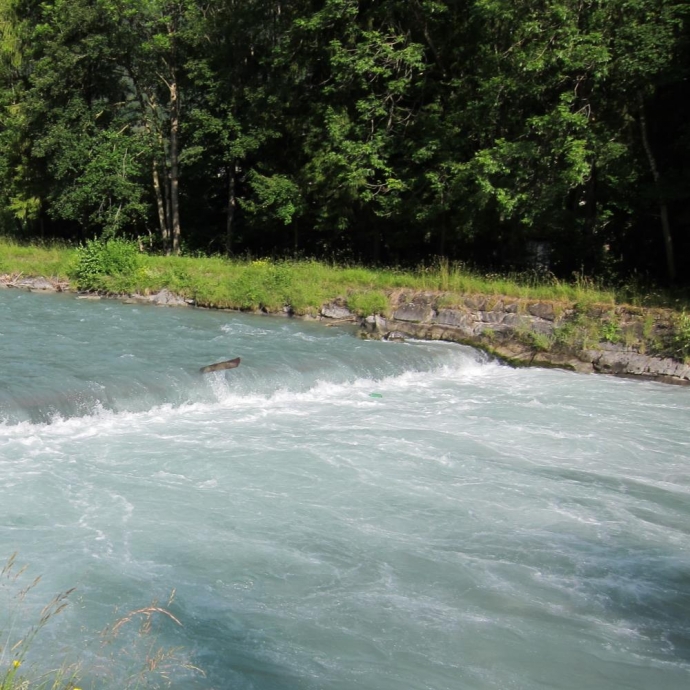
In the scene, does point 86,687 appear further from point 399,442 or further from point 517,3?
point 517,3

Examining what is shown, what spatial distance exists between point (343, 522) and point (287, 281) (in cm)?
1316

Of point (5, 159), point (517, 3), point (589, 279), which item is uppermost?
point (517, 3)

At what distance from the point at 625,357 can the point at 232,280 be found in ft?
33.5

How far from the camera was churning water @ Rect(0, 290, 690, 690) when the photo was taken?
18.2 feet

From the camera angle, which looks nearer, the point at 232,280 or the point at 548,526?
the point at 548,526

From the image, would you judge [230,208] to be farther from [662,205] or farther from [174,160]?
[662,205]

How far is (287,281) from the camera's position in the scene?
20297 mm

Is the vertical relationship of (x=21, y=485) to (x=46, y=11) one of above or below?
below

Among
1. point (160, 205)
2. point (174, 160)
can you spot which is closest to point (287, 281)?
point (174, 160)

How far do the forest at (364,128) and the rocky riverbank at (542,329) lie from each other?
9.33ft

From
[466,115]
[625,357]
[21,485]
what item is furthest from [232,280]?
[21,485]

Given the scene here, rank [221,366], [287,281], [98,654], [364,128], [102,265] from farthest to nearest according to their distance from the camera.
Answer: [102,265], [364,128], [287,281], [221,366], [98,654]

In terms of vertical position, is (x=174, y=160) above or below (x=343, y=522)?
above

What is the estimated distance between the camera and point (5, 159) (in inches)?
1139
